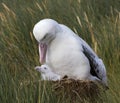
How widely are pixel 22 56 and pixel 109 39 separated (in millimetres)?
805

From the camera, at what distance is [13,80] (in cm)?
333

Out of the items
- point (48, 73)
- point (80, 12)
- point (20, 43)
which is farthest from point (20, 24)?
point (48, 73)

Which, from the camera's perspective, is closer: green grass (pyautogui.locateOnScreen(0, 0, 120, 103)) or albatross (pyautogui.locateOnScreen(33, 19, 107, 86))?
green grass (pyautogui.locateOnScreen(0, 0, 120, 103))

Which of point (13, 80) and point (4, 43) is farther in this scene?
point (4, 43)

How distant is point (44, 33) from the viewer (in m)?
3.60

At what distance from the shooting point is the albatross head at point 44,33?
3.58 meters

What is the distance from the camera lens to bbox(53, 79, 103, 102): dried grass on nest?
11.7ft

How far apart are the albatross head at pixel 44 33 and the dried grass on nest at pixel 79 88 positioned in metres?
0.28

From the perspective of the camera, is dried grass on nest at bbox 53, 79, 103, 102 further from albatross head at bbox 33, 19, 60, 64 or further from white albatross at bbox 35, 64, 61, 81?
albatross head at bbox 33, 19, 60, 64

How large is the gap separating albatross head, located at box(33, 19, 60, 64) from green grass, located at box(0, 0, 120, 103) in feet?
0.62

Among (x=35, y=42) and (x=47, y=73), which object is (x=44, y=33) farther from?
(x=35, y=42)

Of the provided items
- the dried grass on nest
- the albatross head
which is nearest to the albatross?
the albatross head

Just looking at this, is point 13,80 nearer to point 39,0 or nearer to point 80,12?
point 80,12

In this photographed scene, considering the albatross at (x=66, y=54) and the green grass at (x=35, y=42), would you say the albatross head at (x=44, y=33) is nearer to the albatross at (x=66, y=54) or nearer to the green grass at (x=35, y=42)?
the albatross at (x=66, y=54)
